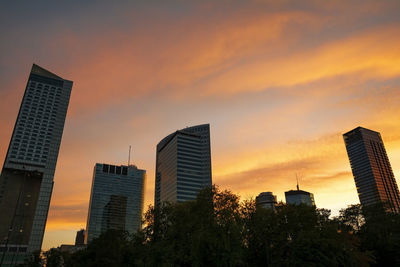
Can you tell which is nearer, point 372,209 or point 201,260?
point 201,260

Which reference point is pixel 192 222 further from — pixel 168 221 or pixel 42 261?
pixel 42 261

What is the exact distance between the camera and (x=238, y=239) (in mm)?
42219

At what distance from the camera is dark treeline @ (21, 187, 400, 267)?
41.6 metres

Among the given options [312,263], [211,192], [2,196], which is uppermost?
[2,196]

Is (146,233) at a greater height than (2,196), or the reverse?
(2,196)

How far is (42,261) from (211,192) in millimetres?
106640

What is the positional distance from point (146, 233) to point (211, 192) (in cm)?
1839

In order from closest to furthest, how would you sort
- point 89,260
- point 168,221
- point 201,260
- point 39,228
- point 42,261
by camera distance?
1. point 201,260
2. point 168,221
3. point 89,260
4. point 42,261
5. point 39,228

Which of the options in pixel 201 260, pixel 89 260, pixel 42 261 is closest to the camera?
pixel 201 260

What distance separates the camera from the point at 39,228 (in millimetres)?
189125

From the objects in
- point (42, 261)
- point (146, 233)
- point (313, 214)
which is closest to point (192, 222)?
point (146, 233)

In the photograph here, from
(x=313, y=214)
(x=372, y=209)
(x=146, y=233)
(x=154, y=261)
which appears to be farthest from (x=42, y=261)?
(x=372, y=209)

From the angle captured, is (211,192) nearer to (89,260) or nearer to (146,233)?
(146,233)

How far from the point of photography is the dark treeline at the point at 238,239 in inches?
1636
